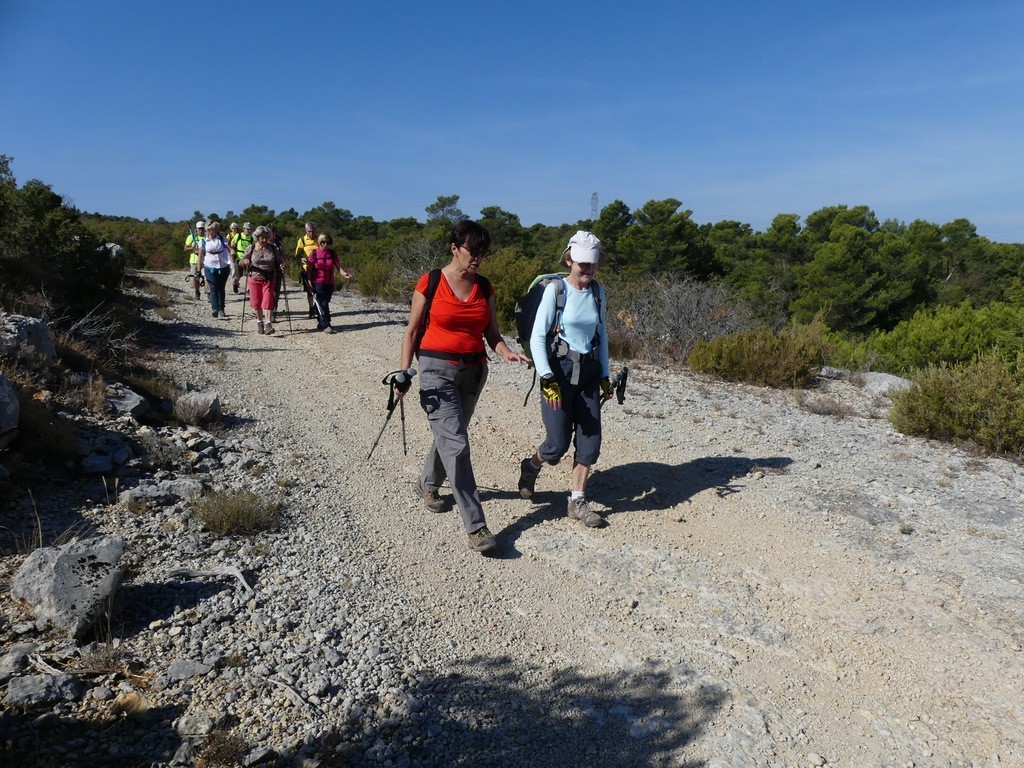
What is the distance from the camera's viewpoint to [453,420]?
4.32 meters

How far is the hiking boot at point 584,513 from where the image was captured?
475 cm

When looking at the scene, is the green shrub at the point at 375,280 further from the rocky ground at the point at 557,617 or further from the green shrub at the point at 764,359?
the rocky ground at the point at 557,617

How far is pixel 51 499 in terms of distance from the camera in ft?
14.5

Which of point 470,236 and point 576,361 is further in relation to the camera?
point 576,361

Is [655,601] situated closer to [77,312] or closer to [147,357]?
[147,357]

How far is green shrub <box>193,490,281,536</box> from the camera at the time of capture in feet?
14.0

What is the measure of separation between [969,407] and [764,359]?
10.3ft

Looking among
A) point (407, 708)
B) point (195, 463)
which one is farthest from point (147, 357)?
point (407, 708)

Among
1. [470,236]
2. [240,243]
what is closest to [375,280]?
[240,243]

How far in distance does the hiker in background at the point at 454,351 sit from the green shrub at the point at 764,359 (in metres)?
6.20

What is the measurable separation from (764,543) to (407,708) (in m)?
2.75

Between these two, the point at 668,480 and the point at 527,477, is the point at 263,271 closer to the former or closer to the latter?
the point at 527,477

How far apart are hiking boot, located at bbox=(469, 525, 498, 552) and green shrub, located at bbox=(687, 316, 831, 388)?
250 inches

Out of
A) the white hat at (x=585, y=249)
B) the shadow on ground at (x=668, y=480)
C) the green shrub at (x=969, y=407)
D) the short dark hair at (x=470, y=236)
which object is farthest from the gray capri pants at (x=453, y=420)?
the green shrub at (x=969, y=407)
